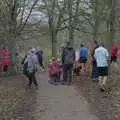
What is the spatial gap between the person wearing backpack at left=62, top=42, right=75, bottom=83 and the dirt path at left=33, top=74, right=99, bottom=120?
2.40m

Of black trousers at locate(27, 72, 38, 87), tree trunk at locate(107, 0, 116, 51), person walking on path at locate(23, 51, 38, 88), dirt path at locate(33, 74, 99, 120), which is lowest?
dirt path at locate(33, 74, 99, 120)

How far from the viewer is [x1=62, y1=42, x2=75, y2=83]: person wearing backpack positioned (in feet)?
62.6

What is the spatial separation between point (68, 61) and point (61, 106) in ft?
Result: 21.9

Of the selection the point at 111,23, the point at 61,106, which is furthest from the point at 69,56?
the point at 61,106

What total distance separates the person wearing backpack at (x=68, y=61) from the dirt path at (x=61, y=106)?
2400mm

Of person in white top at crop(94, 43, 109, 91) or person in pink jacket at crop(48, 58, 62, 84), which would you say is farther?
person in pink jacket at crop(48, 58, 62, 84)

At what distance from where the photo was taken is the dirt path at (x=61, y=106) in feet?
35.8

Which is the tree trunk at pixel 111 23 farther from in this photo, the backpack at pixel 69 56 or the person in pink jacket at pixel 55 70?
the person in pink jacket at pixel 55 70

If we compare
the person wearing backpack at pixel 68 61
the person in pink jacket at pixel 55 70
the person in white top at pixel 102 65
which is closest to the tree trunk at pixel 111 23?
the person wearing backpack at pixel 68 61

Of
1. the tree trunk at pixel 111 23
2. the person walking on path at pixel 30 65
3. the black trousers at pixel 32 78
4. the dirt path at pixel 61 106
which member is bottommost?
the dirt path at pixel 61 106

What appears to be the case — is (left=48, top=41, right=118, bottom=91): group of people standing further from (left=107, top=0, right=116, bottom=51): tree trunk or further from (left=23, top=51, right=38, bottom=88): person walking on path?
(left=23, top=51, right=38, bottom=88): person walking on path

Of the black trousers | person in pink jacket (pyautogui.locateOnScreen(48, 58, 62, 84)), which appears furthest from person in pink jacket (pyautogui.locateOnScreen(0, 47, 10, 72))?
the black trousers

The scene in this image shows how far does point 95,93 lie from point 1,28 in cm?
954

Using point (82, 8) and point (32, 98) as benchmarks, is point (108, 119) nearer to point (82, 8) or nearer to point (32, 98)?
point (32, 98)
